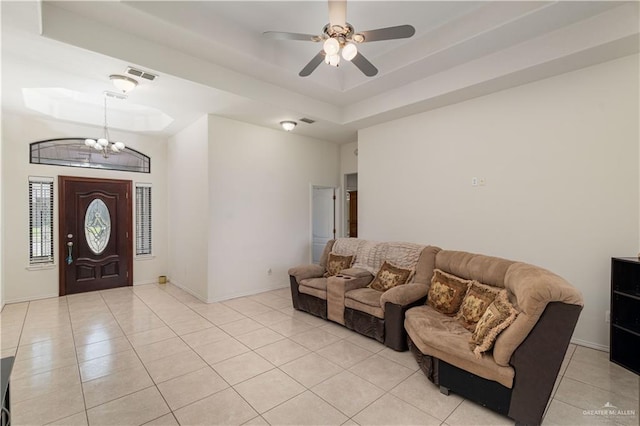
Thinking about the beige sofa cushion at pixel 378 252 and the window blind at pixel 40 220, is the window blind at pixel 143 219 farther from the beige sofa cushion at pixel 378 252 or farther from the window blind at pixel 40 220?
the beige sofa cushion at pixel 378 252

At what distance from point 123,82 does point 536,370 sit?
4.78 metres

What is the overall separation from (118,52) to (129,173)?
138 inches

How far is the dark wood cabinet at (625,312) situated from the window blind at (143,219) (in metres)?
7.31

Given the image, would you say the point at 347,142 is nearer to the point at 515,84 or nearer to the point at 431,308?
the point at 515,84

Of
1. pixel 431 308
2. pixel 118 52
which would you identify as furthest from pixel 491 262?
pixel 118 52

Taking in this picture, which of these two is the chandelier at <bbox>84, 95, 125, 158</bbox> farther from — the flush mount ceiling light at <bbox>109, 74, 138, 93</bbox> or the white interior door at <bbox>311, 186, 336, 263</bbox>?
the white interior door at <bbox>311, 186, 336, 263</bbox>

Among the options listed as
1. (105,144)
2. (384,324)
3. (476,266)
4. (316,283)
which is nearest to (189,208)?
(105,144)

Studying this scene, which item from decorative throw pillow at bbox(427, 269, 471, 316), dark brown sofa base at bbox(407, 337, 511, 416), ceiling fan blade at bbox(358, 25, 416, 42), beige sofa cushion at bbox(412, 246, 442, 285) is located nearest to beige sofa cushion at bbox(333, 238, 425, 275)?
beige sofa cushion at bbox(412, 246, 442, 285)

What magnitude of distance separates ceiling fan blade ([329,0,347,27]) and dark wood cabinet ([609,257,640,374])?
11.2 feet

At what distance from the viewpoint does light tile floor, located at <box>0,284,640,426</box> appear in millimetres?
2160

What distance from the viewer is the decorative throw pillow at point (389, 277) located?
143 inches

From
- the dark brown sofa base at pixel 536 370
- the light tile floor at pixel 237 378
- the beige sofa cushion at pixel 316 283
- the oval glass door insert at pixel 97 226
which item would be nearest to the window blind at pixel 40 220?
the oval glass door insert at pixel 97 226

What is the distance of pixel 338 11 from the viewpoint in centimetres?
237

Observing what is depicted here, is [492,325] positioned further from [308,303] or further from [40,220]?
[40,220]
